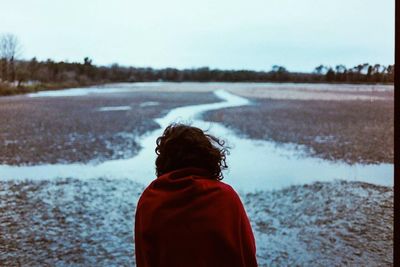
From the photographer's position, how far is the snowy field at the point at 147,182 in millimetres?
3562

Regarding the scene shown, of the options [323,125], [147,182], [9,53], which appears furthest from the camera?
[323,125]

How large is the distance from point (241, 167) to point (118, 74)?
1708 millimetres

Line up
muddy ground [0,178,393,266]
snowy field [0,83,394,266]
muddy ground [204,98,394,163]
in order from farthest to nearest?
muddy ground [204,98,394,163] → snowy field [0,83,394,266] → muddy ground [0,178,393,266]

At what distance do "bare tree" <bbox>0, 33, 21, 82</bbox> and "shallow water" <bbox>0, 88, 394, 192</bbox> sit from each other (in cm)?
62

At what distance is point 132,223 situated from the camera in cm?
409

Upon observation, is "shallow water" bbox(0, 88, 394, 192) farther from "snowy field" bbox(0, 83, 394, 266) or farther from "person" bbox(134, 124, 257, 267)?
"person" bbox(134, 124, 257, 267)

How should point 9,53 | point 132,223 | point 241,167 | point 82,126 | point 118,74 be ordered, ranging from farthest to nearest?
point 82,126, point 241,167, point 118,74, point 132,223, point 9,53

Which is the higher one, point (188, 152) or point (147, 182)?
point (188, 152)

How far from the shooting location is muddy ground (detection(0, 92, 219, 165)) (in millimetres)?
4633

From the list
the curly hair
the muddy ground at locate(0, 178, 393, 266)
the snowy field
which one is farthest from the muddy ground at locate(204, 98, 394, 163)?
the curly hair

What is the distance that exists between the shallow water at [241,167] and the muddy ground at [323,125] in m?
0.16

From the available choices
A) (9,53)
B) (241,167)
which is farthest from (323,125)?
(9,53)

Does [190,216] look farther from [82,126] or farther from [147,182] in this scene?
[82,126]

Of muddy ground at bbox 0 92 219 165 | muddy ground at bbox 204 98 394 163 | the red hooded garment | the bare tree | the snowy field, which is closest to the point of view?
the red hooded garment
